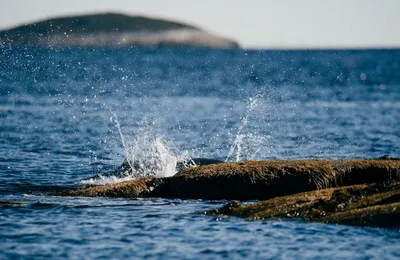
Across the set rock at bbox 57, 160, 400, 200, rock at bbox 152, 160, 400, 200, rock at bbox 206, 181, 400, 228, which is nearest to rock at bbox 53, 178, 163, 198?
rock at bbox 57, 160, 400, 200

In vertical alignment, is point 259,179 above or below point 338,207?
above

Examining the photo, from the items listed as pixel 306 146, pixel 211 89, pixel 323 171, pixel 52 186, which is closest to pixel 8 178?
pixel 52 186

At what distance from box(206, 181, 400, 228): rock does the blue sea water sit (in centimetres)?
25

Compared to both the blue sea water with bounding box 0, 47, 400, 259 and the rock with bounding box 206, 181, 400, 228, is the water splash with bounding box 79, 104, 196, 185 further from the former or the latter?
the rock with bounding box 206, 181, 400, 228

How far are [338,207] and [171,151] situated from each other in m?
12.0

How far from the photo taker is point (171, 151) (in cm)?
2712

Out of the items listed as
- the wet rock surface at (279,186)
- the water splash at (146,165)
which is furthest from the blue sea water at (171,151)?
the water splash at (146,165)

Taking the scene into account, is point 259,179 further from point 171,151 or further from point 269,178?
point 171,151

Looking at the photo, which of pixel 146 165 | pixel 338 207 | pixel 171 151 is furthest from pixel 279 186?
pixel 171 151

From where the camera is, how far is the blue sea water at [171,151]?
14047mm

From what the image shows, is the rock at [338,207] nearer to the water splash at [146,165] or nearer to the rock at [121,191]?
the rock at [121,191]

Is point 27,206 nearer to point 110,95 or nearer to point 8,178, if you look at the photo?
point 8,178

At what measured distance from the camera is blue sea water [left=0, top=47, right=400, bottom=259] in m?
14.0

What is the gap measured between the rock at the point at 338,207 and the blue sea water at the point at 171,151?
0.25 m
